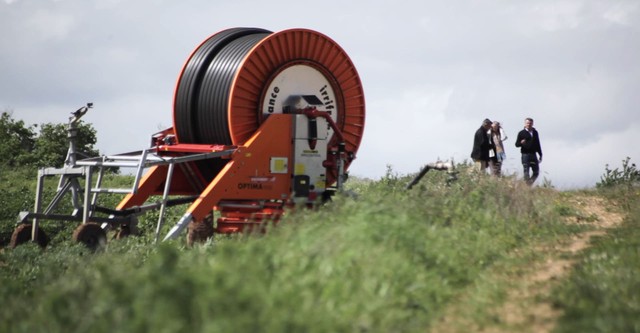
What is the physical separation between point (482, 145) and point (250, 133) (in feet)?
24.6

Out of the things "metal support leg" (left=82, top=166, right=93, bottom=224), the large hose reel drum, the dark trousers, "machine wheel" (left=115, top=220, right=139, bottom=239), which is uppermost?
the large hose reel drum

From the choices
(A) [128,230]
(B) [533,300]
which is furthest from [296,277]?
(A) [128,230]

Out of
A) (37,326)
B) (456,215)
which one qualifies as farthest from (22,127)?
(37,326)

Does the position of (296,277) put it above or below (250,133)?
below

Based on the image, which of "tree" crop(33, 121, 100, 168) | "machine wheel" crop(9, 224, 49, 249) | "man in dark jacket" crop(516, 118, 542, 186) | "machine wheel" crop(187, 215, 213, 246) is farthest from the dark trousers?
"tree" crop(33, 121, 100, 168)

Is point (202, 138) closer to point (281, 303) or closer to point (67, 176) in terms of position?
point (67, 176)

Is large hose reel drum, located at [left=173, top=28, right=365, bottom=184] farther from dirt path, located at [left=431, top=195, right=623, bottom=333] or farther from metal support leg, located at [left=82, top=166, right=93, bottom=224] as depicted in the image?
dirt path, located at [left=431, top=195, right=623, bottom=333]

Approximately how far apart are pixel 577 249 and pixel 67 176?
7.94 metres

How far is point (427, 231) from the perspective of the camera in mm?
9391

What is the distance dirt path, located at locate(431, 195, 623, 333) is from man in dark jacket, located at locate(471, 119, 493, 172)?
7.67m

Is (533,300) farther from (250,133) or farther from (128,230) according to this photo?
(128,230)

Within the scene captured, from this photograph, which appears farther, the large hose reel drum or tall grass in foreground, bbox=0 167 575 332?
the large hose reel drum

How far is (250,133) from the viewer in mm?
14695

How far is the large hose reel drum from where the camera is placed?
14.6 meters
